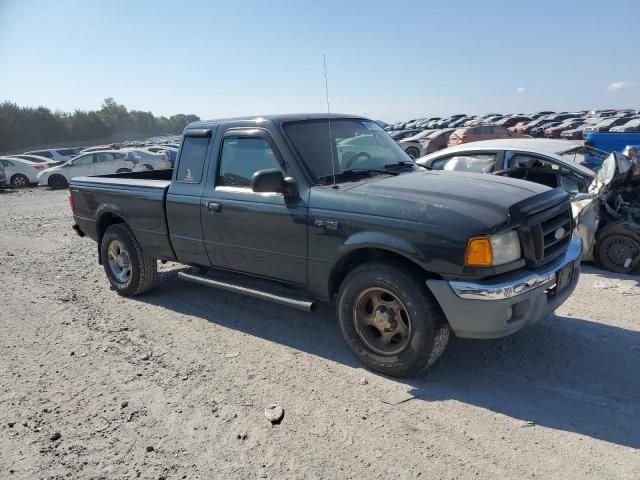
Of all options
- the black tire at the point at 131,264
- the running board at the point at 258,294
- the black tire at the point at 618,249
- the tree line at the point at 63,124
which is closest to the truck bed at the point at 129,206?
the black tire at the point at 131,264

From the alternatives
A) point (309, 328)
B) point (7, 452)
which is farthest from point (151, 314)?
point (7, 452)

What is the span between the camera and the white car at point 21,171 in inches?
936

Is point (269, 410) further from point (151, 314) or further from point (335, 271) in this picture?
point (151, 314)

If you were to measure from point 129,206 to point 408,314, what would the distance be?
360 centimetres

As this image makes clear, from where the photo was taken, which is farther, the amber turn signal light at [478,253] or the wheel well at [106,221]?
the wheel well at [106,221]

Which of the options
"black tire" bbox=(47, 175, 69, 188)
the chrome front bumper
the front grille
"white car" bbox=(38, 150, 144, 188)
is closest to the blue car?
the front grille

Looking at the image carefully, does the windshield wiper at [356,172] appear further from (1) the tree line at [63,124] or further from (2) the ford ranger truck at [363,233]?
(1) the tree line at [63,124]

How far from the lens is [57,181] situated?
22.4 meters

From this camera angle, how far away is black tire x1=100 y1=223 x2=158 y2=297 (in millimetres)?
5875

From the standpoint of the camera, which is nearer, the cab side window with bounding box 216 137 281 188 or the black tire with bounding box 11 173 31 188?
the cab side window with bounding box 216 137 281 188

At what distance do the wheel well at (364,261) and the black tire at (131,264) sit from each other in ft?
8.80

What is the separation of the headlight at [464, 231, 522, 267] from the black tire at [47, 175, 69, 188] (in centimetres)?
2279

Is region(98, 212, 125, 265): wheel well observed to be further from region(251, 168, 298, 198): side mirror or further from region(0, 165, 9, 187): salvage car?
region(0, 165, 9, 187): salvage car

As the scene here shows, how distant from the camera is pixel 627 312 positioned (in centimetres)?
505
